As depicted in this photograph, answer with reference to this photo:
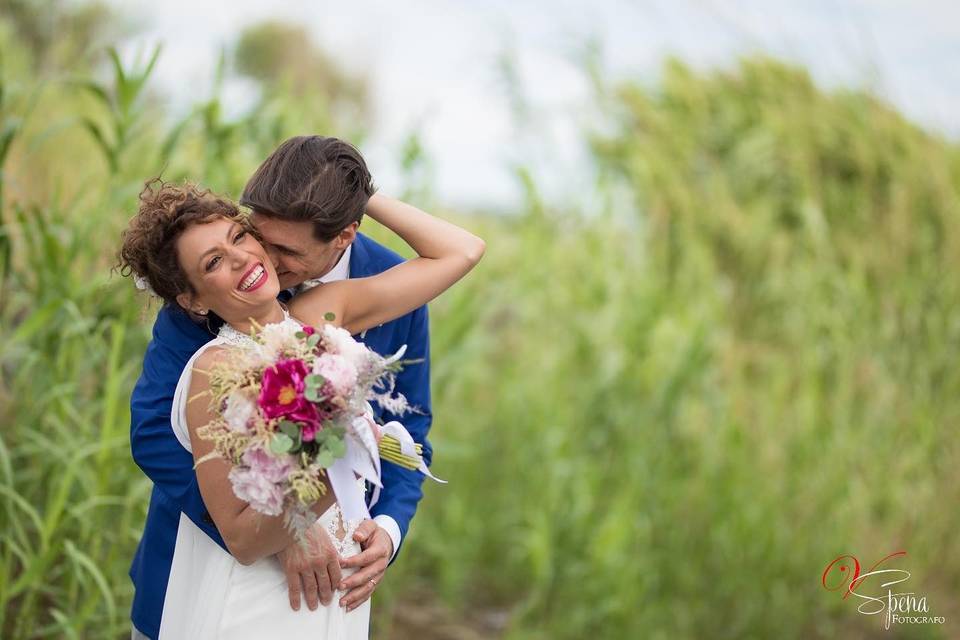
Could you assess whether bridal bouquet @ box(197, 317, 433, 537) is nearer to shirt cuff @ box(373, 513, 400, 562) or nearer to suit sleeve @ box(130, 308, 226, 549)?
suit sleeve @ box(130, 308, 226, 549)

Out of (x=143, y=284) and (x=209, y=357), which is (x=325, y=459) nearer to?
(x=209, y=357)

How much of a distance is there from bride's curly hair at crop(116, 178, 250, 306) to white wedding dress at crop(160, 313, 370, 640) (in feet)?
0.50

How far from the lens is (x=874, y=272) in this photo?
6.41 meters

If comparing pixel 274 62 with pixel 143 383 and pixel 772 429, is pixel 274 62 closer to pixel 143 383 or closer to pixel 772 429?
pixel 772 429

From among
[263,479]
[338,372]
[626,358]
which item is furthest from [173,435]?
[626,358]

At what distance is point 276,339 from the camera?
1.91 metres

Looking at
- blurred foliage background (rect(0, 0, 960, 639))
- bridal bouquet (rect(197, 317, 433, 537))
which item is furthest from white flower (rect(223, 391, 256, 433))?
blurred foliage background (rect(0, 0, 960, 639))

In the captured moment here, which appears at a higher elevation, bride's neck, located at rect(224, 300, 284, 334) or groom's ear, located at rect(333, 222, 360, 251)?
groom's ear, located at rect(333, 222, 360, 251)

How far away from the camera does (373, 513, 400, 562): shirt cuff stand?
2.44m

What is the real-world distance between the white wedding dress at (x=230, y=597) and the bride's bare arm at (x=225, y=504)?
0.09 meters

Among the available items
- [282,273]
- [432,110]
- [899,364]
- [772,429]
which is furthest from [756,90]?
[282,273]

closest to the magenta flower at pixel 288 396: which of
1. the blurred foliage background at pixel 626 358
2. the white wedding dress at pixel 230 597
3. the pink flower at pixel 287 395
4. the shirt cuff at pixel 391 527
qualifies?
the pink flower at pixel 287 395

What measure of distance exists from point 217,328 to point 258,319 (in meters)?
0.14

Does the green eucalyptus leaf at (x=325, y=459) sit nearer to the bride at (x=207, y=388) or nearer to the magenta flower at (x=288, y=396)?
the magenta flower at (x=288, y=396)
